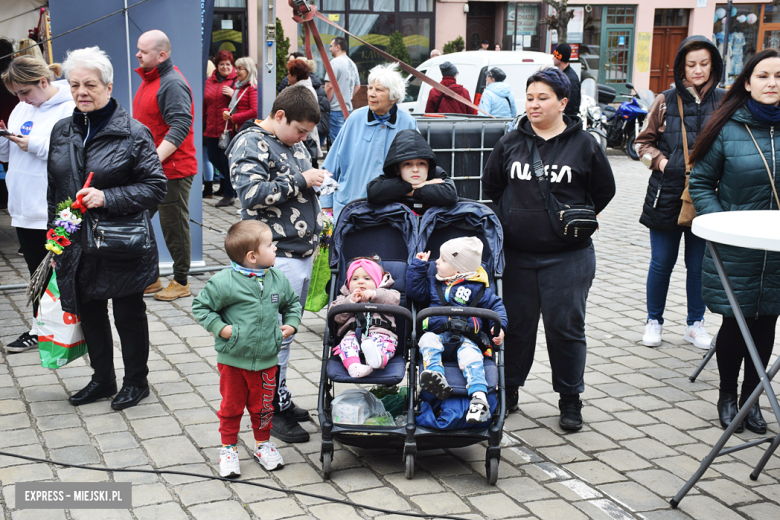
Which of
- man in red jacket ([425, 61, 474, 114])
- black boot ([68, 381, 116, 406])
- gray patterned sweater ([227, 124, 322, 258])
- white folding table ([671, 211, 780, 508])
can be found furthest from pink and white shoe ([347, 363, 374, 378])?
man in red jacket ([425, 61, 474, 114])

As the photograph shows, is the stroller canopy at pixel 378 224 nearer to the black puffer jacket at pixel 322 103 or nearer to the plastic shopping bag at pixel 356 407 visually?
the plastic shopping bag at pixel 356 407

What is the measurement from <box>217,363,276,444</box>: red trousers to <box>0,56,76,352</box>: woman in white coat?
8.03 feet

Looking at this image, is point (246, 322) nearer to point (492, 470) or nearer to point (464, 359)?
point (464, 359)

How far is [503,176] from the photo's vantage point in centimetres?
441

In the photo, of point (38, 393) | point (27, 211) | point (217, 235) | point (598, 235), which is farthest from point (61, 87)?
point (598, 235)

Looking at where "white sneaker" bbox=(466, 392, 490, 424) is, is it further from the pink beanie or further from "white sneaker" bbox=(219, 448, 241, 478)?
"white sneaker" bbox=(219, 448, 241, 478)

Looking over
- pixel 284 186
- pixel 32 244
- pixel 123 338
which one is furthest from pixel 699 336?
pixel 32 244

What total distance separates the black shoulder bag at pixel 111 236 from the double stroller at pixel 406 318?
113 centimetres

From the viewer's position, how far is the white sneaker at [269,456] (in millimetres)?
3850

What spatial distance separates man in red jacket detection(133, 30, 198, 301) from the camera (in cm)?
627

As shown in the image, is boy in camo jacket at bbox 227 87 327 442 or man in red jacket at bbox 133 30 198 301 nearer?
boy in camo jacket at bbox 227 87 327 442

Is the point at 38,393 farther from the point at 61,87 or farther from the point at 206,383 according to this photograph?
the point at 61,87

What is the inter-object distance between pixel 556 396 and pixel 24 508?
9.97ft

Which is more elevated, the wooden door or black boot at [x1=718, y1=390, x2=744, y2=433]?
the wooden door
